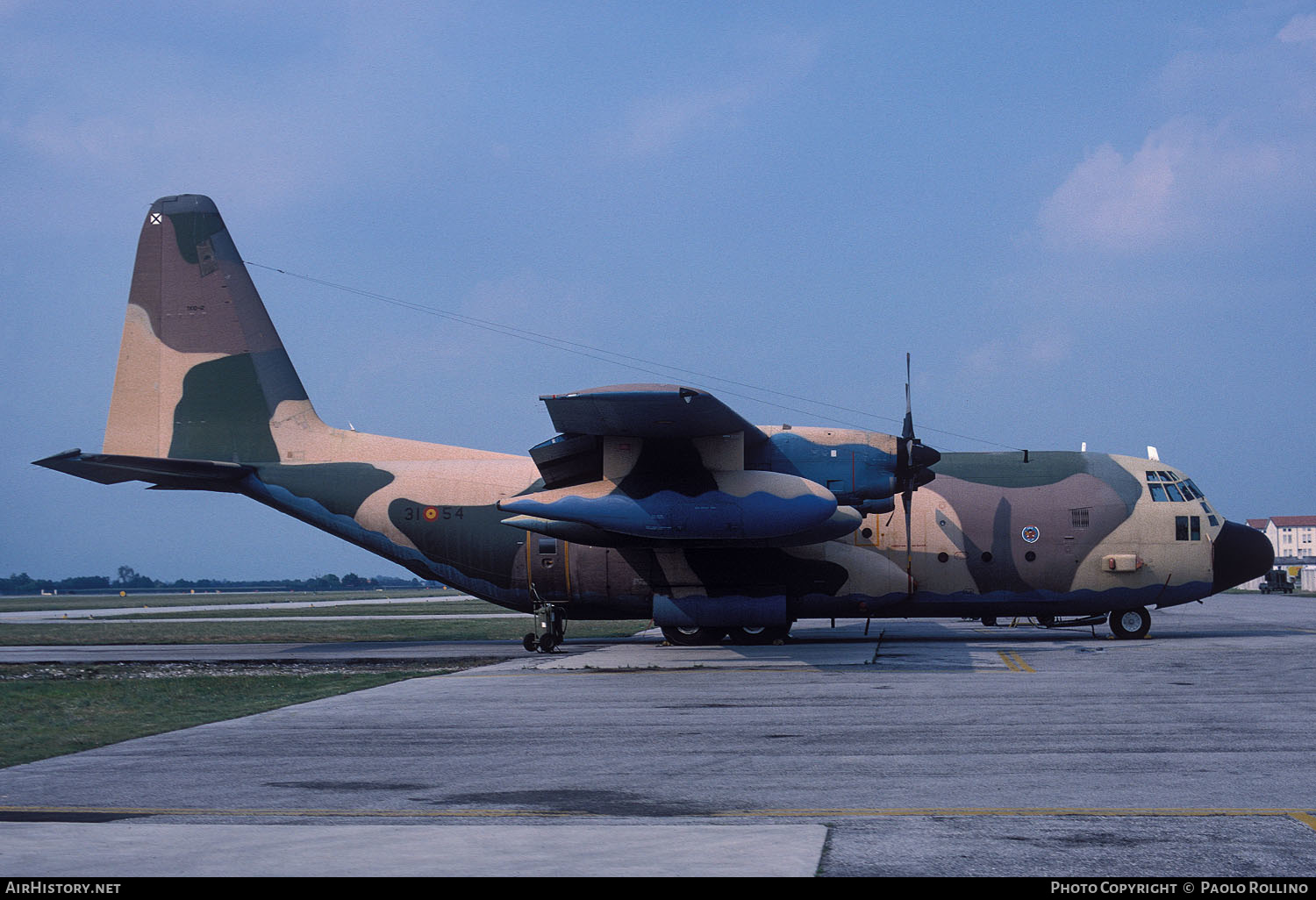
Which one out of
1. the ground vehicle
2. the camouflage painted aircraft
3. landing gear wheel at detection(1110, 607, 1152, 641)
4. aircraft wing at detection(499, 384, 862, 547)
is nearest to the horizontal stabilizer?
the camouflage painted aircraft

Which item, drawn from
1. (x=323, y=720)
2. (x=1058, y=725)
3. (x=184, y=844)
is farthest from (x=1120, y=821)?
(x=323, y=720)

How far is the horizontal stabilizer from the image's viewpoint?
25.1m

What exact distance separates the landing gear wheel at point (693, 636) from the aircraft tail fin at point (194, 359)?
1047 centimetres

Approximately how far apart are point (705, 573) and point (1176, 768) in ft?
50.4

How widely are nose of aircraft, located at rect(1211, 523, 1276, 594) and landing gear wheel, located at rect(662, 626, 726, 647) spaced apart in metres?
12.2

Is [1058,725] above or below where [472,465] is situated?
below

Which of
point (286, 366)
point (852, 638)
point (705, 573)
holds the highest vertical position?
point (286, 366)

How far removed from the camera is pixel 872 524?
25.9m

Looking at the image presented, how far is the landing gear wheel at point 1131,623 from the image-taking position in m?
27.0

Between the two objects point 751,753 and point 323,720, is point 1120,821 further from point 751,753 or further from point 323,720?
point 323,720

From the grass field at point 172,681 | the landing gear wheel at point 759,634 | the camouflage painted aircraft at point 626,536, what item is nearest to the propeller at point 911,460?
the camouflage painted aircraft at point 626,536

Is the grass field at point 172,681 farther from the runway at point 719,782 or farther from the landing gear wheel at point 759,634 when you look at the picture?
the landing gear wheel at point 759,634

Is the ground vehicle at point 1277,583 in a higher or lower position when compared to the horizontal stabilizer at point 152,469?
lower

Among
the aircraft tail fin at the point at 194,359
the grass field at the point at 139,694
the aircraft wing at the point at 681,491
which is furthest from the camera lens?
the aircraft tail fin at the point at 194,359
